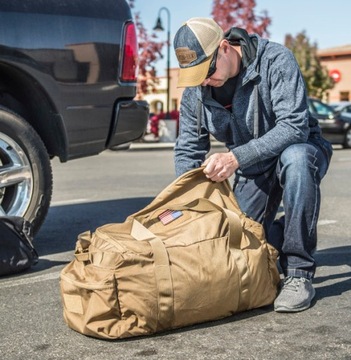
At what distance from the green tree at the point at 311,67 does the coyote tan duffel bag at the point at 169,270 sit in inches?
1854

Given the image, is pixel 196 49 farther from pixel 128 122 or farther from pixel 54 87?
pixel 128 122

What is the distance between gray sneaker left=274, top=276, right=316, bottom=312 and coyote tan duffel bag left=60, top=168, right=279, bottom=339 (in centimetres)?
5

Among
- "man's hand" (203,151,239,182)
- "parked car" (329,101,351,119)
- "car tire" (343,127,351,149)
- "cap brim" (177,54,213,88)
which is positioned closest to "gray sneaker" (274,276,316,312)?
"man's hand" (203,151,239,182)

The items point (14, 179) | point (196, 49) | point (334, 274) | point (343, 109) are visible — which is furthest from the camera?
point (343, 109)

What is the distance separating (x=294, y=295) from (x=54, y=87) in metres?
1.99

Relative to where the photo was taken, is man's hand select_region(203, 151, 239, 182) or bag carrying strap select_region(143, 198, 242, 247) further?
man's hand select_region(203, 151, 239, 182)

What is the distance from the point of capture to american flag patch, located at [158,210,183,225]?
3.08 metres

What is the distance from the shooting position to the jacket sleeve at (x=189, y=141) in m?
3.61

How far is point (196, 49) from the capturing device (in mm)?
3191

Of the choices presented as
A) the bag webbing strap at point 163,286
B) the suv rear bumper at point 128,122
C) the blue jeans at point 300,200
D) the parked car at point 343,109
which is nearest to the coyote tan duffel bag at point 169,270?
the bag webbing strap at point 163,286

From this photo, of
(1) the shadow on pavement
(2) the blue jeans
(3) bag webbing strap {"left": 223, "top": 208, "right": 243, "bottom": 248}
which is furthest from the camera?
(1) the shadow on pavement

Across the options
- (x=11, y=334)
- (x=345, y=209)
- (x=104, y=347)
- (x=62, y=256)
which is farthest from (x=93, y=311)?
(x=345, y=209)

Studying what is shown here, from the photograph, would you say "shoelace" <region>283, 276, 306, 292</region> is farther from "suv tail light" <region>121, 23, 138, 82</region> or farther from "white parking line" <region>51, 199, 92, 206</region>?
"white parking line" <region>51, 199, 92, 206</region>

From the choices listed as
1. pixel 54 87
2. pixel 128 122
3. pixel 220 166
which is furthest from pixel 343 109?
pixel 220 166
